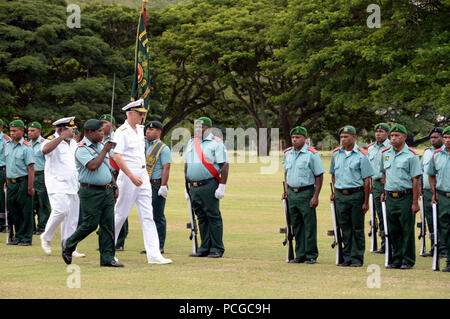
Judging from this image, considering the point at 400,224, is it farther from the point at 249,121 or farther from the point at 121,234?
the point at 249,121

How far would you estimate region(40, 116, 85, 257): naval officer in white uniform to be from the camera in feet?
36.4

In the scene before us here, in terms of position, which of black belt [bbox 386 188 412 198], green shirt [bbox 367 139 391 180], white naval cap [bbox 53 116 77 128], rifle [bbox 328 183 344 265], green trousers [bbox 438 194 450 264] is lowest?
rifle [bbox 328 183 344 265]

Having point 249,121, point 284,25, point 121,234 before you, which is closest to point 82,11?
point 284,25

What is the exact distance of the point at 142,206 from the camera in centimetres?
1045

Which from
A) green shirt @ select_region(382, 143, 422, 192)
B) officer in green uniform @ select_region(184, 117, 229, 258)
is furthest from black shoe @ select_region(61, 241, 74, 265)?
green shirt @ select_region(382, 143, 422, 192)

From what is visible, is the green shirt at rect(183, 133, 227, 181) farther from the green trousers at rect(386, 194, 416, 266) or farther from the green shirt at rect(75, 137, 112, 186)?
the green trousers at rect(386, 194, 416, 266)

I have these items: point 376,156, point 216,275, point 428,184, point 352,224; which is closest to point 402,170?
point 352,224

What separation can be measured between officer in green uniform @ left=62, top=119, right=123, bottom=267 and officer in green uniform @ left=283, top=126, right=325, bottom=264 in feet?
8.24

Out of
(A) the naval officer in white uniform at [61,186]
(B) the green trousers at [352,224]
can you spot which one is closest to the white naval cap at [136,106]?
(A) the naval officer in white uniform at [61,186]

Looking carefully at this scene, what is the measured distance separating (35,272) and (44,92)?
37704mm

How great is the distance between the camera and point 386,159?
1054cm

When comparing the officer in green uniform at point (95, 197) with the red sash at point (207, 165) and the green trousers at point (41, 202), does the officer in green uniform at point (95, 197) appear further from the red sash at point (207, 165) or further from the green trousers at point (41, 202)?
the green trousers at point (41, 202)

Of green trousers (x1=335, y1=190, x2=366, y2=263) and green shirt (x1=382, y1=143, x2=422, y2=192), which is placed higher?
green shirt (x1=382, y1=143, x2=422, y2=192)

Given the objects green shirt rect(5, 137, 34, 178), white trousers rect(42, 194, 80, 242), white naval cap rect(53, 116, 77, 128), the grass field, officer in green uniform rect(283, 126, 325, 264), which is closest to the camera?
the grass field
